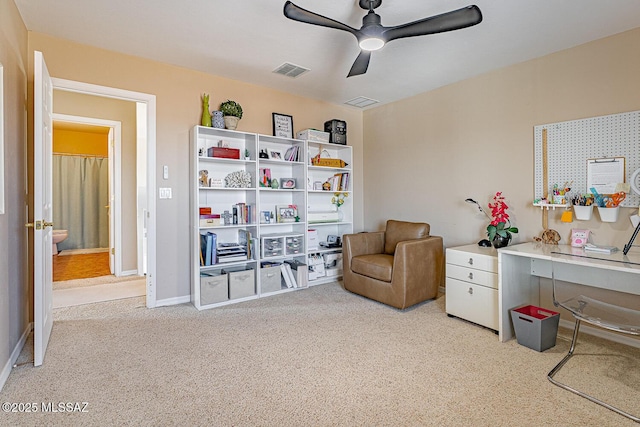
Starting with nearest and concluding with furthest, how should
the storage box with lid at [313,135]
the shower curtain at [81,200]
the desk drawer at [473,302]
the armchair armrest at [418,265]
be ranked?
the desk drawer at [473,302]
the armchair armrest at [418,265]
the storage box with lid at [313,135]
the shower curtain at [81,200]

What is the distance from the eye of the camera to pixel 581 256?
2195 millimetres

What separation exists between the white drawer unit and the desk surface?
0.25m

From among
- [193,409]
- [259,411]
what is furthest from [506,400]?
[193,409]

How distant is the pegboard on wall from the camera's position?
2465 mm

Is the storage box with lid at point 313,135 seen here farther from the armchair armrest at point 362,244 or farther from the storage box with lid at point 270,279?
the storage box with lid at point 270,279

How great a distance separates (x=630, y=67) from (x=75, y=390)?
4.35 meters

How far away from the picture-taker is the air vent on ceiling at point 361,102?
4.28 metres

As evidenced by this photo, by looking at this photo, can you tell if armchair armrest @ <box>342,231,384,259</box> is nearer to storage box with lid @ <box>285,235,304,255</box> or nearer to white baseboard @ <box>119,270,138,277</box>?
storage box with lid @ <box>285,235,304,255</box>

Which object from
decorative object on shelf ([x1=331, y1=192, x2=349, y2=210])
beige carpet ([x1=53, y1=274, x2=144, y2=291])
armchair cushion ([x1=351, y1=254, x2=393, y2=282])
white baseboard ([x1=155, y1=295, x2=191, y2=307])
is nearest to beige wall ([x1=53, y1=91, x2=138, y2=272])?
beige carpet ([x1=53, y1=274, x2=144, y2=291])

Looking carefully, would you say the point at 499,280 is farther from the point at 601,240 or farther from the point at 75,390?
the point at 75,390

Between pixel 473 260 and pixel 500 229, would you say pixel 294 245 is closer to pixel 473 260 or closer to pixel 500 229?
pixel 473 260

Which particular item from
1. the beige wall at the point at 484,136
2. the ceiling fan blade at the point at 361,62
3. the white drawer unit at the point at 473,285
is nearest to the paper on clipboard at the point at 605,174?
the beige wall at the point at 484,136

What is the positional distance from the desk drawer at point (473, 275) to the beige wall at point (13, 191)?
10.5ft

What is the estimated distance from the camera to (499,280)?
2465mm
